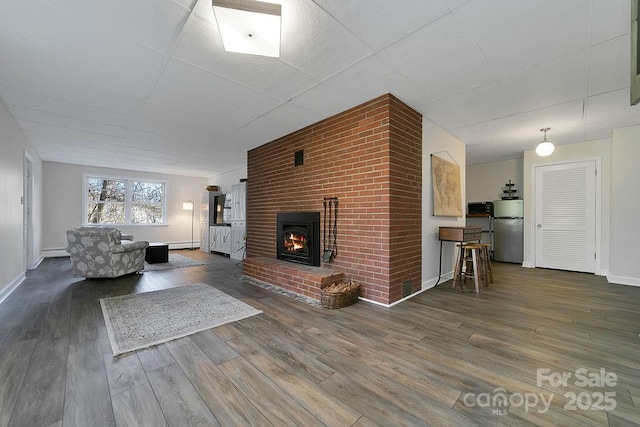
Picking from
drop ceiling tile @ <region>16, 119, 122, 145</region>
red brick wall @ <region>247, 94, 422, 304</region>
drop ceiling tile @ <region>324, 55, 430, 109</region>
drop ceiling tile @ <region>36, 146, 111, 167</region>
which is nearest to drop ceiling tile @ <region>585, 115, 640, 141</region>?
red brick wall @ <region>247, 94, 422, 304</region>

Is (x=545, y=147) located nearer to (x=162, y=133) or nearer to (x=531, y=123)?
(x=531, y=123)

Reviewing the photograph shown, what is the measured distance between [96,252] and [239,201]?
304cm

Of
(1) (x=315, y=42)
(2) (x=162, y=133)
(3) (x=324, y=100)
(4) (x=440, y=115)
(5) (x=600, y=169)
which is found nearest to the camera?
(1) (x=315, y=42)

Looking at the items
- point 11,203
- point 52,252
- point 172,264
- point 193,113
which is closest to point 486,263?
point 193,113

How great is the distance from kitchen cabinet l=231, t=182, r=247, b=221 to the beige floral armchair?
259 centimetres

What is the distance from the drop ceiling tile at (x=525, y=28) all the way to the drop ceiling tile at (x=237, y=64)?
4.76 feet

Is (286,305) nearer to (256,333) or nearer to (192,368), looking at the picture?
(256,333)

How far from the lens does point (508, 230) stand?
19.0ft

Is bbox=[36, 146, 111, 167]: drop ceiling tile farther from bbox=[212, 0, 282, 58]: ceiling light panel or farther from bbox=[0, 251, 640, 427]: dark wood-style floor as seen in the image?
bbox=[212, 0, 282, 58]: ceiling light panel

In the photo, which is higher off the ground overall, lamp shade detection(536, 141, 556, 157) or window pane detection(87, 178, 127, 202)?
lamp shade detection(536, 141, 556, 157)

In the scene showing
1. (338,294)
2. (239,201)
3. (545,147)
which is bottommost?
(338,294)

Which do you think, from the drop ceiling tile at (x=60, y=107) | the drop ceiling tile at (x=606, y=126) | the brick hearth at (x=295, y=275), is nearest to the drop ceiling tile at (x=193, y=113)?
the drop ceiling tile at (x=60, y=107)

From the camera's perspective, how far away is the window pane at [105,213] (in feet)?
24.0

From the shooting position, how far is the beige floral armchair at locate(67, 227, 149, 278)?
13.6ft
